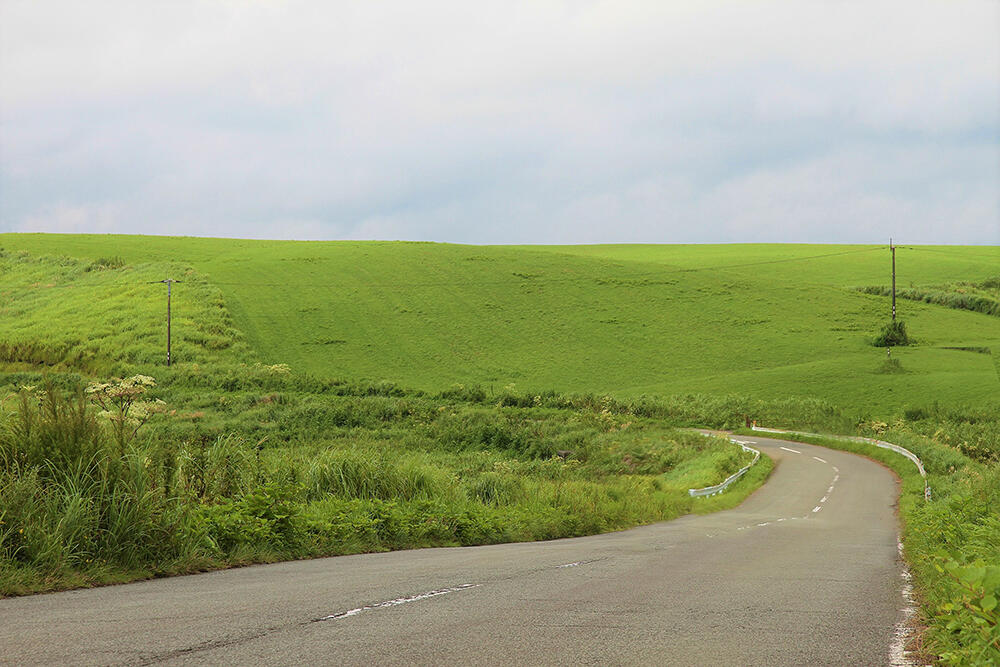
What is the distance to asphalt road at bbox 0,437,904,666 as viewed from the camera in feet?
20.4

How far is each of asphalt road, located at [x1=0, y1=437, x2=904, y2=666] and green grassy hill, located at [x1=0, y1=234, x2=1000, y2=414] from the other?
50711 millimetres

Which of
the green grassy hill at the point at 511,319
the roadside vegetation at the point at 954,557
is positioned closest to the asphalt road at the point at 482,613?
the roadside vegetation at the point at 954,557

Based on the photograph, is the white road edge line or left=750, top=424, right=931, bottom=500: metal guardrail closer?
the white road edge line

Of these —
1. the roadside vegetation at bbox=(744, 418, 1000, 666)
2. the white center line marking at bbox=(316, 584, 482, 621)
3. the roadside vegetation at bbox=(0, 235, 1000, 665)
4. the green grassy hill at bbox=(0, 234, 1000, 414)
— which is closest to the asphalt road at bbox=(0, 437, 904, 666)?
the white center line marking at bbox=(316, 584, 482, 621)

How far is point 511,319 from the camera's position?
80125mm

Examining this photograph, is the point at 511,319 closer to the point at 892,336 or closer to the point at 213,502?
the point at 892,336

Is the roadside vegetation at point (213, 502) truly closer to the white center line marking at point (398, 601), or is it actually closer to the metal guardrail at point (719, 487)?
the metal guardrail at point (719, 487)

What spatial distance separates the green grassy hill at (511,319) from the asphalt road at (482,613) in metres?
50.7

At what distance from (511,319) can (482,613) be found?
72.5 m

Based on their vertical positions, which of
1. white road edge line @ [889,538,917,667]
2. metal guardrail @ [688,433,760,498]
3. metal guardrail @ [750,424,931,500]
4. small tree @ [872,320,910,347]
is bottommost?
metal guardrail @ [750,424,931,500]

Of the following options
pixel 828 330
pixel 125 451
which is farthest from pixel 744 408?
pixel 125 451

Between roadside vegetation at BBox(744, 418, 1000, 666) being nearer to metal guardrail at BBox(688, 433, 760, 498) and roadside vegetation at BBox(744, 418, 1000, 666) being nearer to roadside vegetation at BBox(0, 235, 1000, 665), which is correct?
roadside vegetation at BBox(0, 235, 1000, 665)

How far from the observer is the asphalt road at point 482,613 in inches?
245

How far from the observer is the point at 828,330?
3068 inches
